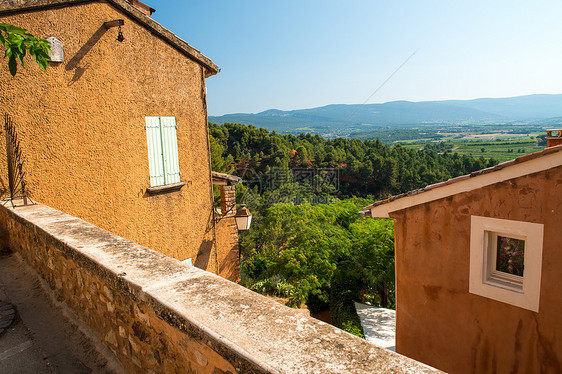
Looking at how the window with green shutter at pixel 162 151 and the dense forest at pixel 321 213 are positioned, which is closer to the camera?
the window with green shutter at pixel 162 151

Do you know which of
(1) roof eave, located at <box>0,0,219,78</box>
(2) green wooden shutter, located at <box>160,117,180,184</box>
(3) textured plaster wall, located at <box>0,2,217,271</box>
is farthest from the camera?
(2) green wooden shutter, located at <box>160,117,180,184</box>

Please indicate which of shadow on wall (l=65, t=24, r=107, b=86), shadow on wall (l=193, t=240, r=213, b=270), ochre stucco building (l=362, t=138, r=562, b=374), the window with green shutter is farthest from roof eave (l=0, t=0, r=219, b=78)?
ochre stucco building (l=362, t=138, r=562, b=374)

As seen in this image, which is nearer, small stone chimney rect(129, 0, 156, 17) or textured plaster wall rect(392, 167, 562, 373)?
textured plaster wall rect(392, 167, 562, 373)

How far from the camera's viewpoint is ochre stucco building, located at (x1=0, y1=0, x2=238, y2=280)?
185 inches

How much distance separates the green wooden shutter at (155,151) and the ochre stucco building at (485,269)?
3.87 m

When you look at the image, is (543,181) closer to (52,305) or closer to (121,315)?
(121,315)

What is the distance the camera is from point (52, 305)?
10.1 ft

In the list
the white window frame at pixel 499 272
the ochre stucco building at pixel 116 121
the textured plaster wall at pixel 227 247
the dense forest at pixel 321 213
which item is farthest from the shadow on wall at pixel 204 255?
Result: the white window frame at pixel 499 272

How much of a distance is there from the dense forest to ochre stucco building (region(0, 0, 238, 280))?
5.07 meters

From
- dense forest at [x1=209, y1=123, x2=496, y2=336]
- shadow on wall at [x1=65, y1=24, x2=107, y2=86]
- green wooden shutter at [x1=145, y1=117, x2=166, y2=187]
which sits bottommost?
dense forest at [x1=209, y1=123, x2=496, y2=336]

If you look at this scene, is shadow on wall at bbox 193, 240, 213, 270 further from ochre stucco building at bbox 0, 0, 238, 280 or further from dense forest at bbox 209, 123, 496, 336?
dense forest at bbox 209, 123, 496, 336

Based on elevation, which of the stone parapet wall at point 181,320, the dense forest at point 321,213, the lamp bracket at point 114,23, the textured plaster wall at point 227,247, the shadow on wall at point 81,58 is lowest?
the dense forest at point 321,213

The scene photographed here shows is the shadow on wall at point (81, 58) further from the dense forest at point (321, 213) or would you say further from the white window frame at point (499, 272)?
the dense forest at point (321, 213)

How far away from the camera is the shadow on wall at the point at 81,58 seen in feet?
16.4
